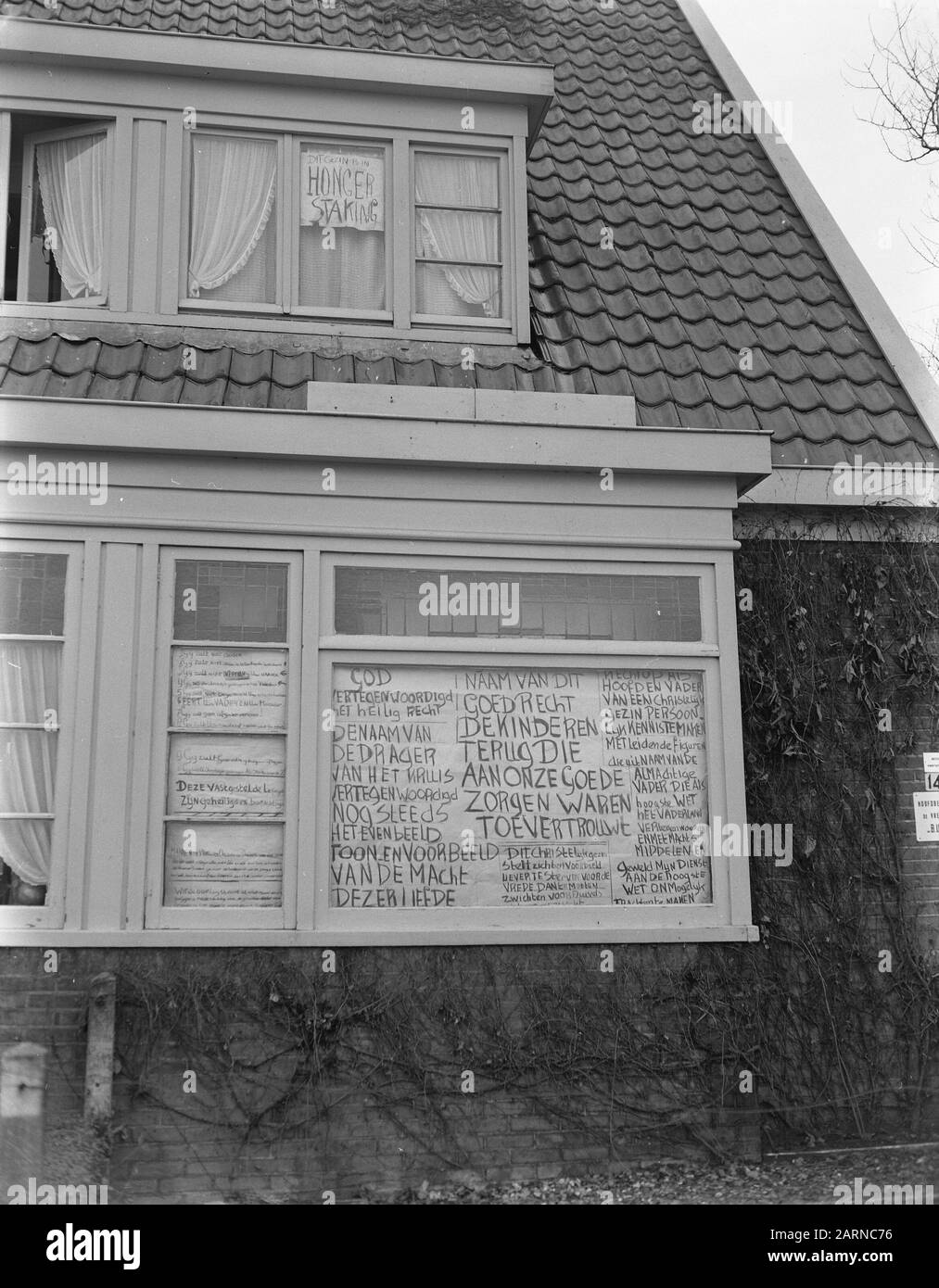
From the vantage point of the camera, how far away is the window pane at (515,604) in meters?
6.73

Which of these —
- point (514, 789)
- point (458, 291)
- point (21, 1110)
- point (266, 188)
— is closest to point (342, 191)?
point (266, 188)

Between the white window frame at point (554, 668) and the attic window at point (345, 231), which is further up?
the attic window at point (345, 231)

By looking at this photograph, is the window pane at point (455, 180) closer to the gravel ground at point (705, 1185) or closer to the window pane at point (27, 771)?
the window pane at point (27, 771)

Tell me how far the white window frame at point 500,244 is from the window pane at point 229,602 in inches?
85.5

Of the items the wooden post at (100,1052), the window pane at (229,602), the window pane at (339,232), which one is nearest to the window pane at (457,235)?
the window pane at (339,232)

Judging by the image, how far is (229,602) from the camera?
260 inches

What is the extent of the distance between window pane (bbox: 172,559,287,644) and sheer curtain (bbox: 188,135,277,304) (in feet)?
6.70

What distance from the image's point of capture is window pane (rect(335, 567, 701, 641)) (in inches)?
265

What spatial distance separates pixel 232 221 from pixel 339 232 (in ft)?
2.25

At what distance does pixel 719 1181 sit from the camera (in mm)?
6305

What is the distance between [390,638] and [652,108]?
581cm

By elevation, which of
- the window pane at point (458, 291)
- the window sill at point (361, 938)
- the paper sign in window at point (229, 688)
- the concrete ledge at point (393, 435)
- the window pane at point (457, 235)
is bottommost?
the window sill at point (361, 938)

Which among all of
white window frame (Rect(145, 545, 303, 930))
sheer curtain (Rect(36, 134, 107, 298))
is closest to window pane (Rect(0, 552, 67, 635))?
white window frame (Rect(145, 545, 303, 930))

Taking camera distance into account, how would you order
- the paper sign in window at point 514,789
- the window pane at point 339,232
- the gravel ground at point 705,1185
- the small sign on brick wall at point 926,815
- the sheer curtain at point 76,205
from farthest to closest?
the window pane at point 339,232, the sheer curtain at point 76,205, the small sign on brick wall at point 926,815, the paper sign in window at point 514,789, the gravel ground at point 705,1185
